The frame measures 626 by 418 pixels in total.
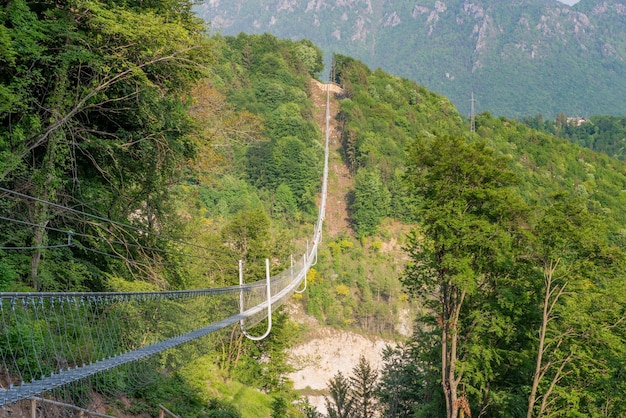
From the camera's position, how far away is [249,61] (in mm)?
72188

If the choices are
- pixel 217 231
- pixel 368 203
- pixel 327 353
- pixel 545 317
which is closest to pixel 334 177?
pixel 368 203

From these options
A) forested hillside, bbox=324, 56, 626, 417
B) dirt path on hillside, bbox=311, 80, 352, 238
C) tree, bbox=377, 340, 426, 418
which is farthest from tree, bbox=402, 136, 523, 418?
dirt path on hillside, bbox=311, 80, 352, 238

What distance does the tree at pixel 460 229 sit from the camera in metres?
12.4

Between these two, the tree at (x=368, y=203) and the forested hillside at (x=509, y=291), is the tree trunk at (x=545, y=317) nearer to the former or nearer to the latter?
the forested hillside at (x=509, y=291)

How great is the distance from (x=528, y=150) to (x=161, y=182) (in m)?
68.5

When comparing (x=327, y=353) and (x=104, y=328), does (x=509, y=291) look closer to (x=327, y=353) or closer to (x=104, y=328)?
(x=104, y=328)

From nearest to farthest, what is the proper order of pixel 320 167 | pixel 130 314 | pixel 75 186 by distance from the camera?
pixel 130 314 → pixel 75 186 → pixel 320 167

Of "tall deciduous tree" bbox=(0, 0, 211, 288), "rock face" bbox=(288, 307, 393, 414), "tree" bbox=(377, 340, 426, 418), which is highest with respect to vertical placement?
"tall deciduous tree" bbox=(0, 0, 211, 288)

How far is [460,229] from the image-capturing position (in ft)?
41.2

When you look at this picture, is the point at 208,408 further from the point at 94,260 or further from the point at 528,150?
the point at 528,150

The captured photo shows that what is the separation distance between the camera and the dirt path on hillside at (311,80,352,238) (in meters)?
56.5

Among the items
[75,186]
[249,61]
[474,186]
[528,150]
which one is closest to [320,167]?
[249,61]

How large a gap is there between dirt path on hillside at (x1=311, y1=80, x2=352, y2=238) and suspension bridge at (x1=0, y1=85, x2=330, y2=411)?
46.6 meters

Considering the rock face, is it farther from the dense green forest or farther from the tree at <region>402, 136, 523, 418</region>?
the tree at <region>402, 136, 523, 418</region>
